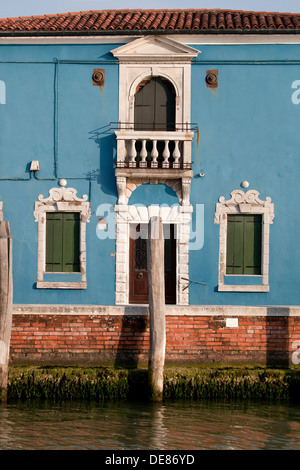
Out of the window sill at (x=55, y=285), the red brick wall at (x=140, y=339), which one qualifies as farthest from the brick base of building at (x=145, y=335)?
the window sill at (x=55, y=285)

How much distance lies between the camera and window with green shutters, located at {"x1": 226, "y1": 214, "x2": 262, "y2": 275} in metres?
13.7

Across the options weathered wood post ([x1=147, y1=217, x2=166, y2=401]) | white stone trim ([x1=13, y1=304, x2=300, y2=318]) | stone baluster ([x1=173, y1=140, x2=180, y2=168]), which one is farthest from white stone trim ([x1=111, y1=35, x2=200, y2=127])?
white stone trim ([x1=13, y1=304, x2=300, y2=318])

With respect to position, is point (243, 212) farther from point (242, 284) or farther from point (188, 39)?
point (188, 39)

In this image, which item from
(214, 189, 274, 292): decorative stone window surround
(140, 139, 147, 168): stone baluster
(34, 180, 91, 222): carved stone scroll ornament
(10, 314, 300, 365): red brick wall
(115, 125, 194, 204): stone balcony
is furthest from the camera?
(34, 180, 91, 222): carved stone scroll ornament

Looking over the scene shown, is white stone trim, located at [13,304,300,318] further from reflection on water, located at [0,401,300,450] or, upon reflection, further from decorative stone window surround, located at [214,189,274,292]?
decorative stone window surround, located at [214,189,274,292]

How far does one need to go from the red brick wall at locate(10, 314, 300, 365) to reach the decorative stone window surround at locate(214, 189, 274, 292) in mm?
2630

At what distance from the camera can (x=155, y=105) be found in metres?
13.9

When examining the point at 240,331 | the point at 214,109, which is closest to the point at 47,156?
the point at 214,109

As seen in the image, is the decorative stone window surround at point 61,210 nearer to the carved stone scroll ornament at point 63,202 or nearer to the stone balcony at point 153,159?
the carved stone scroll ornament at point 63,202

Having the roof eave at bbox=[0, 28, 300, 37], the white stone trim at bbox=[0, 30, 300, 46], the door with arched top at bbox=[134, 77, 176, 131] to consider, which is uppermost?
the roof eave at bbox=[0, 28, 300, 37]

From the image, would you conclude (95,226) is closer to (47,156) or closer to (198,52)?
(47,156)

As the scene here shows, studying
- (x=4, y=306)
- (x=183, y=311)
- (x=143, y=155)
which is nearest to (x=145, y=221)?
(x=143, y=155)

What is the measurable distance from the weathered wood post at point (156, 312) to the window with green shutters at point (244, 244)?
321cm

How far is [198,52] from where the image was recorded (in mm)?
13602
